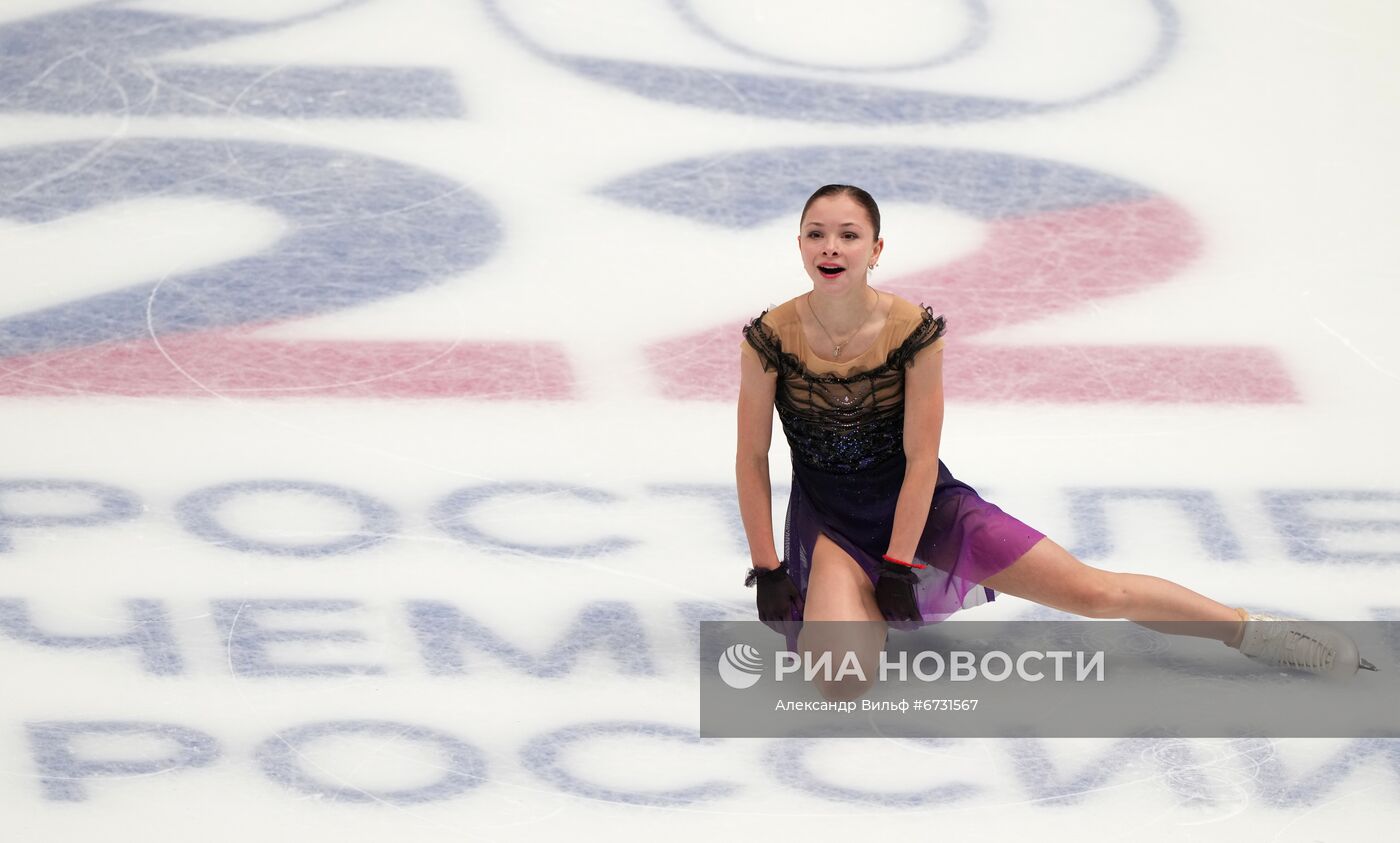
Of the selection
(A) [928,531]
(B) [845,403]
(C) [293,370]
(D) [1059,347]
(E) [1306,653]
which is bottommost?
(E) [1306,653]

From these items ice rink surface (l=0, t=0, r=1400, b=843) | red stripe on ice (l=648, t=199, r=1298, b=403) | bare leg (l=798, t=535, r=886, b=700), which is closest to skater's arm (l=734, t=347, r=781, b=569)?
bare leg (l=798, t=535, r=886, b=700)

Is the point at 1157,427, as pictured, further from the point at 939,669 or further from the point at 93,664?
the point at 93,664

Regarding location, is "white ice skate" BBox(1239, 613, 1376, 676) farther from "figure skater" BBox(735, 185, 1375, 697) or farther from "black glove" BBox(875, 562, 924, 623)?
"black glove" BBox(875, 562, 924, 623)

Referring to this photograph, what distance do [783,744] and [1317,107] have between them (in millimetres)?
3696

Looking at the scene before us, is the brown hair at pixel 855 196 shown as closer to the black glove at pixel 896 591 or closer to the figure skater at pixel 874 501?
the figure skater at pixel 874 501

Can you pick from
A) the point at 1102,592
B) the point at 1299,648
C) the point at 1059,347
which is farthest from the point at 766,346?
the point at 1059,347

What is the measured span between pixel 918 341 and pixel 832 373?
6.6 inches

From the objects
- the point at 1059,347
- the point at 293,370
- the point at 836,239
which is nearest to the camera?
the point at 836,239

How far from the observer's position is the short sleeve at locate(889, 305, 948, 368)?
3.23 m

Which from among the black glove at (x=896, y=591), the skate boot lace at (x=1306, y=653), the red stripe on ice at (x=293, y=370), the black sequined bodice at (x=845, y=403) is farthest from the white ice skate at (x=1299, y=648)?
the red stripe on ice at (x=293, y=370)

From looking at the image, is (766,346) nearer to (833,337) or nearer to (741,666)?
(833,337)

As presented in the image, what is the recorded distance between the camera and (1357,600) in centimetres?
368

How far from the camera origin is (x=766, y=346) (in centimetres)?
328

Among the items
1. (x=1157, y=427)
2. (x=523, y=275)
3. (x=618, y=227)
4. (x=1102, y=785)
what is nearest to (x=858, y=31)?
(x=618, y=227)
